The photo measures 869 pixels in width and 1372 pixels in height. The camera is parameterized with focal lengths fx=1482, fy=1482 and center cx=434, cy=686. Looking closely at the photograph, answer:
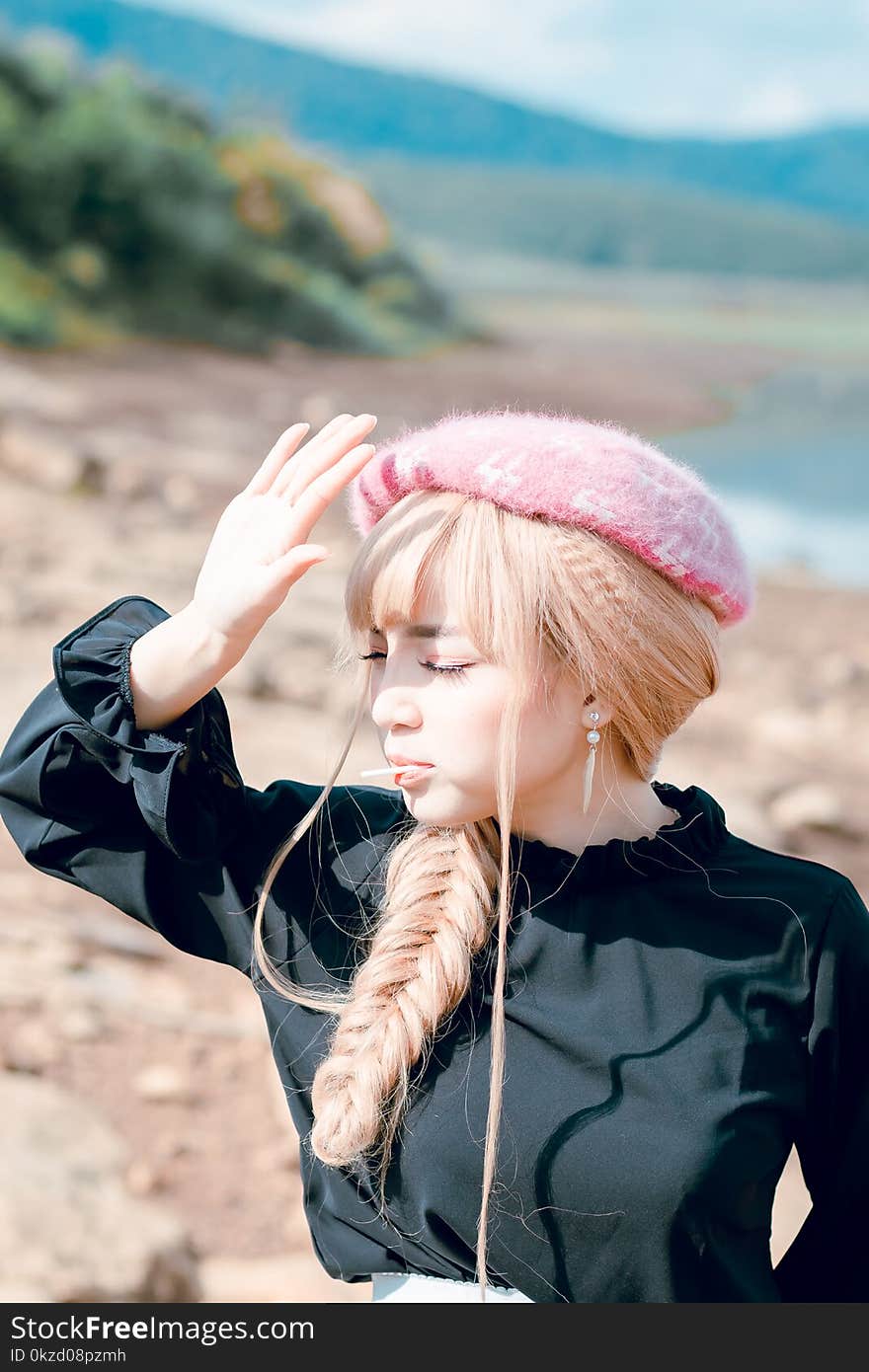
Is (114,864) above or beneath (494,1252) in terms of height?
above

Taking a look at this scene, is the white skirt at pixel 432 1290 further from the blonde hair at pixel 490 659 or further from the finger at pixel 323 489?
the finger at pixel 323 489

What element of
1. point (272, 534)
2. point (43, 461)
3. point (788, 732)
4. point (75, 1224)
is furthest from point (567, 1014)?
point (43, 461)

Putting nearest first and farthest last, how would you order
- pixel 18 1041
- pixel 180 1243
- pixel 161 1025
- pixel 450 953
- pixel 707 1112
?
pixel 707 1112
pixel 450 953
pixel 180 1243
pixel 18 1041
pixel 161 1025

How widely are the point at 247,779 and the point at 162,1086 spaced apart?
1648mm

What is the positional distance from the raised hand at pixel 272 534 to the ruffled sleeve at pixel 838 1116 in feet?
2.50

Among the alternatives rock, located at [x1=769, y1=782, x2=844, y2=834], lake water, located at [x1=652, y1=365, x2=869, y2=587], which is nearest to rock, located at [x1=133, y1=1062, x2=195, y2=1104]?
rock, located at [x1=769, y1=782, x2=844, y2=834]

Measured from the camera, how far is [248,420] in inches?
551

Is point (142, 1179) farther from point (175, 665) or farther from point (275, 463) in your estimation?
point (275, 463)

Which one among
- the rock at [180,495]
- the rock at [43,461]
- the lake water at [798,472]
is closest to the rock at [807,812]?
the lake water at [798,472]

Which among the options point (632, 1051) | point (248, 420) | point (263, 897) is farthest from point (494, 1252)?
point (248, 420)

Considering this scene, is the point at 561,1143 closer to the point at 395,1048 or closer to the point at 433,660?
the point at 395,1048

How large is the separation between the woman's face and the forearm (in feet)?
0.65

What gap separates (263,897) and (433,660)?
0.36 metres

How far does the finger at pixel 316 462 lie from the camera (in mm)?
1720
